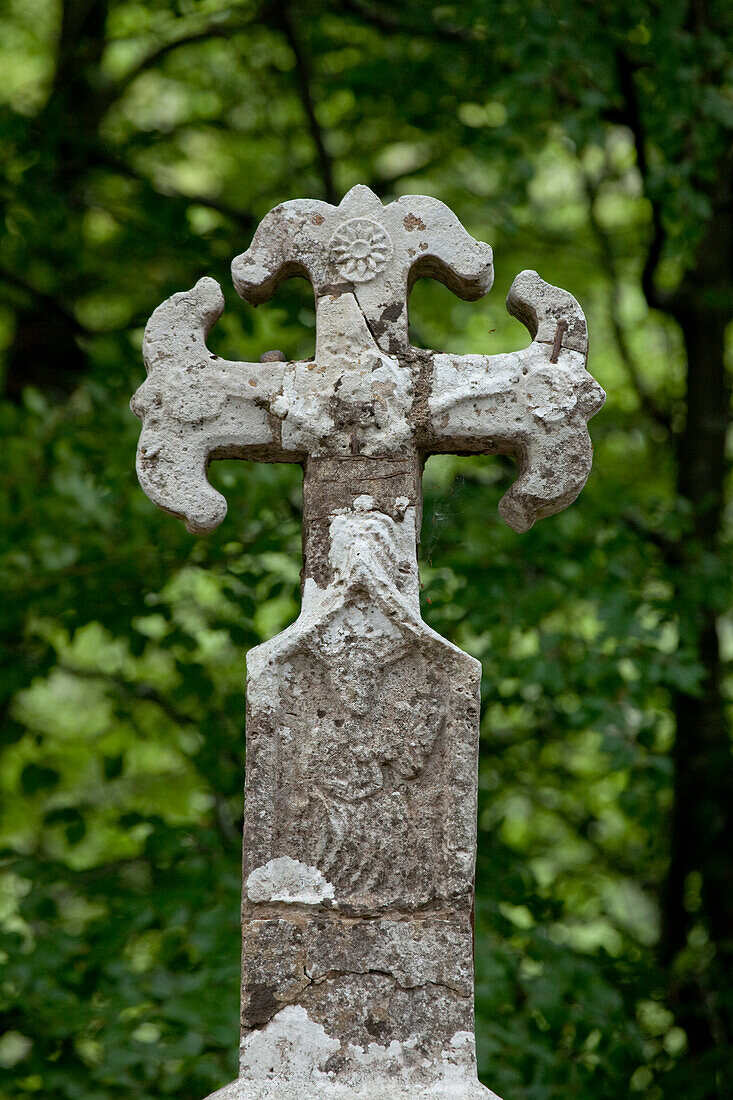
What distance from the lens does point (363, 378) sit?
2.53m

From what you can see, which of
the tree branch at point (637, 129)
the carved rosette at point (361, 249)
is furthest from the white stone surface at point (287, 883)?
the tree branch at point (637, 129)

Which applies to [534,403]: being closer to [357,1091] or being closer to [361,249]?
[361,249]

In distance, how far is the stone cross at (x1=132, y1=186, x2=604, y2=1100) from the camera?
2.29 meters

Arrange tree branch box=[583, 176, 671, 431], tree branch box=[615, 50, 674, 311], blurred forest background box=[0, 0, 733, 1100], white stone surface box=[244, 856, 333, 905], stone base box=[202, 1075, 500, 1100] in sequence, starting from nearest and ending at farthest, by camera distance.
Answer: stone base box=[202, 1075, 500, 1100] < white stone surface box=[244, 856, 333, 905] < blurred forest background box=[0, 0, 733, 1100] < tree branch box=[615, 50, 674, 311] < tree branch box=[583, 176, 671, 431]

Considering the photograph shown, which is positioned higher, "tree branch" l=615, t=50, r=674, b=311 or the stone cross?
"tree branch" l=615, t=50, r=674, b=311

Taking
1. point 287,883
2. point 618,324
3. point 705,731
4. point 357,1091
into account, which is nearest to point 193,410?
point 287,883

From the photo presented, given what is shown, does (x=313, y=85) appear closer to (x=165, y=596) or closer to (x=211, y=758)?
(x=165, y=596)

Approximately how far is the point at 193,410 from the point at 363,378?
0.37m

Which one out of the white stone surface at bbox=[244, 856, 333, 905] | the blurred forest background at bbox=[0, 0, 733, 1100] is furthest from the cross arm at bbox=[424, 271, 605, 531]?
the white stone surface at bbox=[244, 856, 333, 905]

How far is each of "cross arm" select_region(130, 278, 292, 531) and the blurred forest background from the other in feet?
2.67

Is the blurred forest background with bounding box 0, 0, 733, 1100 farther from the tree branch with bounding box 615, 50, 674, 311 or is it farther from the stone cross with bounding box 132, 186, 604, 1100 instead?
the stone cross with bounding box 132, 186, 604, 1100

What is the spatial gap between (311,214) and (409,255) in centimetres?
23

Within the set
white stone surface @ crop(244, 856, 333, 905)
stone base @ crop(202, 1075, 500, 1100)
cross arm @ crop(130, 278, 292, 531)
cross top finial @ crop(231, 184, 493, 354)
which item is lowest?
stone base @ crop(202, 1075, 500, 1100)

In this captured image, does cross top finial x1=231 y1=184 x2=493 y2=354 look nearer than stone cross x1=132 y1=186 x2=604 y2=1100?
No
